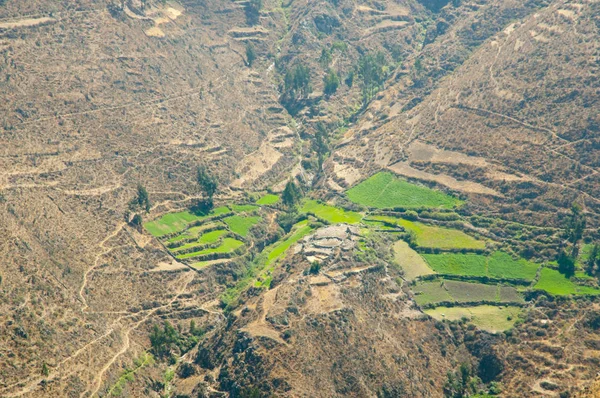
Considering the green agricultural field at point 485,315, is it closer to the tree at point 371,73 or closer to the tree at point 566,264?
the tree at point 566,264

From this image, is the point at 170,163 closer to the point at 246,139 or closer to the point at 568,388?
the point at 246,139

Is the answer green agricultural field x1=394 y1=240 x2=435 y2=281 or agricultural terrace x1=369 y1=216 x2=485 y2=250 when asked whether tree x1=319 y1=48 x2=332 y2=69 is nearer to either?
agricultural terrace x1=369 y1=216 x2=485 y2=250

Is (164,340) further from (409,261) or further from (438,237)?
(438,237)

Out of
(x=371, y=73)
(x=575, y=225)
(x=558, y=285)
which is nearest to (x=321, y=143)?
(x=371, y=73)

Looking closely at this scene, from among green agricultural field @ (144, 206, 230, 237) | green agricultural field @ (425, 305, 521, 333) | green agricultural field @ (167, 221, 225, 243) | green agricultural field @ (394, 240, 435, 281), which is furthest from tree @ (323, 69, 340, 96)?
green agricultural field @ (425, 305, 521, 333)

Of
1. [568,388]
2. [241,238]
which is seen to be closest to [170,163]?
[241,238]

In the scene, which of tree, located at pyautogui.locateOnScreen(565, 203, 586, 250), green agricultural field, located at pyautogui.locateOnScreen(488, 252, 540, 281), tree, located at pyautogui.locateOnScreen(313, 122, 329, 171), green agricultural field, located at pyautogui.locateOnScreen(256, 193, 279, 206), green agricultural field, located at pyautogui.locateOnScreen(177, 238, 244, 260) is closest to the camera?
tree, located at pyautogui.locateOnScreen(565, 203, 586, 250)
